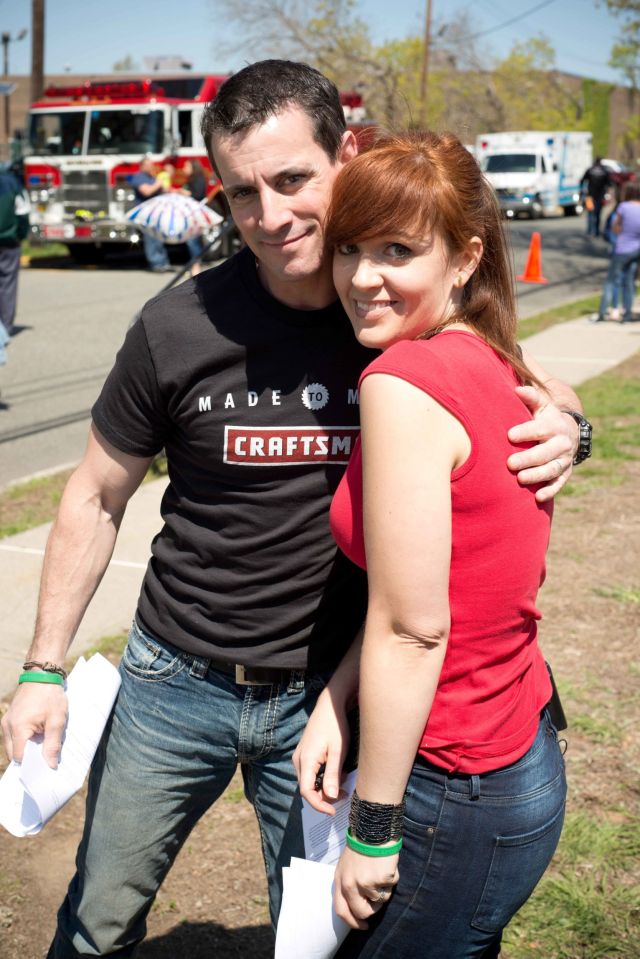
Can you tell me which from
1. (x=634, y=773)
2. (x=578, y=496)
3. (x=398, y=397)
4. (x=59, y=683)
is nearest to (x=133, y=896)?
(x=59, y=683)

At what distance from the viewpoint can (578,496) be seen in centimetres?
678

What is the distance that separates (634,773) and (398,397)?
2.60m

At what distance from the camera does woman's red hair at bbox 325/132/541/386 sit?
63.0 inches

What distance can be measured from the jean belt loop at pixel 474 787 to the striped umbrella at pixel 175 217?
31.2 feet

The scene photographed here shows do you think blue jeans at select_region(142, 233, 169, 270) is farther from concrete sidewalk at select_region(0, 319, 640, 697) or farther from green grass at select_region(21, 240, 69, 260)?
concrete sidewalk at select_region(0, 319, 640, 697)

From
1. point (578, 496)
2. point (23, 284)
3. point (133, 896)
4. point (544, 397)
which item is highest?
point (544, 397)

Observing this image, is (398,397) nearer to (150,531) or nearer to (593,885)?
(593,885)

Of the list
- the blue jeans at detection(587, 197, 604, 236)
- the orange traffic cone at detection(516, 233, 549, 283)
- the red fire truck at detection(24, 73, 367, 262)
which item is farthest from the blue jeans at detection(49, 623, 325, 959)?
the blue jeans at detection(587, 197, 604, 236)

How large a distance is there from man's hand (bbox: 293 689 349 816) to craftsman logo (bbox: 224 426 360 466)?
472 mm

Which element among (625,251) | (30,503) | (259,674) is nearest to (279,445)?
(259,674)

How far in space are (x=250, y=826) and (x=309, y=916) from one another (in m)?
1.85

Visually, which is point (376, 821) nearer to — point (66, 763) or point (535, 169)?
point (66, 763)

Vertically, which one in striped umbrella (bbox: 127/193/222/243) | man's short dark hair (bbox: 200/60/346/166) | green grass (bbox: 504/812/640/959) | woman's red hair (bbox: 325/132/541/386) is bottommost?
green grass (bbox: 504/812/640/959)

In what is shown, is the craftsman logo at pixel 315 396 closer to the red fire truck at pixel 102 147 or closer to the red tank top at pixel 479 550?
the red tank top at pixel 479 550
